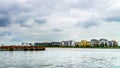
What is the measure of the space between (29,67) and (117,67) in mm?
16316

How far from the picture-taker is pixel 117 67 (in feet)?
160

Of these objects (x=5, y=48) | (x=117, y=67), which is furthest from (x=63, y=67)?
(x=5, y=48)

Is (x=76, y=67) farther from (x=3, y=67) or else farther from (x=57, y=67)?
(x=3, y=67)

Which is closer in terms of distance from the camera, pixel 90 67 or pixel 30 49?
pixel 90 67

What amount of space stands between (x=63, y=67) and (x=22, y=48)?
102 meters

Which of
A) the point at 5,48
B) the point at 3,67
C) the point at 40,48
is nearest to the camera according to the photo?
the point at 3,67

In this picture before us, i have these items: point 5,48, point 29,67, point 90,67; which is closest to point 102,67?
point 90,67

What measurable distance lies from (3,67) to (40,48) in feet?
358

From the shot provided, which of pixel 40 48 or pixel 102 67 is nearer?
pixel 102 67

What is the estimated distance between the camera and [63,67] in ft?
156

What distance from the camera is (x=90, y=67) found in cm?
4831

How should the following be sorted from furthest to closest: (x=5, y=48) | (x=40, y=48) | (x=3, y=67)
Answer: (x=40, y=48), (x=5, y=48), (x=3, y=67)

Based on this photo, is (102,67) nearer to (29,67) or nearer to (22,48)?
(29,67)

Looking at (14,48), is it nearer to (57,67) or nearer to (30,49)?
(30,49)
